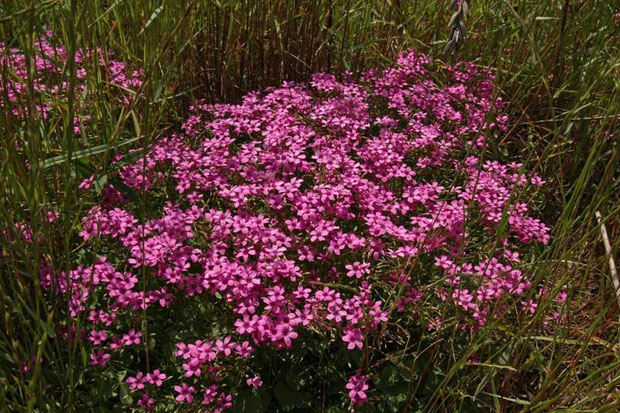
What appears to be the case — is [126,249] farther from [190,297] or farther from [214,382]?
[214,382]

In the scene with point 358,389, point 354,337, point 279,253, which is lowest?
point 358,389

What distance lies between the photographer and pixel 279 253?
217cm

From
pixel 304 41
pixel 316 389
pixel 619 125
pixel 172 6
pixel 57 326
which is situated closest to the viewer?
pixel 57 326

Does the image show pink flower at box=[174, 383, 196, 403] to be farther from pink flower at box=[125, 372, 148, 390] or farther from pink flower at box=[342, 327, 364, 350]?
pink flower at box=[342, 327, 364, 350]

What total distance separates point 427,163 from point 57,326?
6.02 ft

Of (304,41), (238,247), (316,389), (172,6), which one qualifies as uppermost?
(172,6)

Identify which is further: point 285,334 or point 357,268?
point 357,268

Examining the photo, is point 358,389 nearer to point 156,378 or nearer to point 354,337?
point 354,337

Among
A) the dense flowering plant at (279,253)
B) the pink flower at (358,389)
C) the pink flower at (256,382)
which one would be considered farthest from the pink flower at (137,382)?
the pink flower at (358,389)

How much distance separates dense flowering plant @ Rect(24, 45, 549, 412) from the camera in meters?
2.01

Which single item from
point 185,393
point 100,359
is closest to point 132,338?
point 100,359

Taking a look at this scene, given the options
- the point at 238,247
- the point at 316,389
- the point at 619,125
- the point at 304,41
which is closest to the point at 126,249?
the point at 238,247

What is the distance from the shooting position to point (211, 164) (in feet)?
8.91

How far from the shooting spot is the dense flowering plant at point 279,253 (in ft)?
6.58
